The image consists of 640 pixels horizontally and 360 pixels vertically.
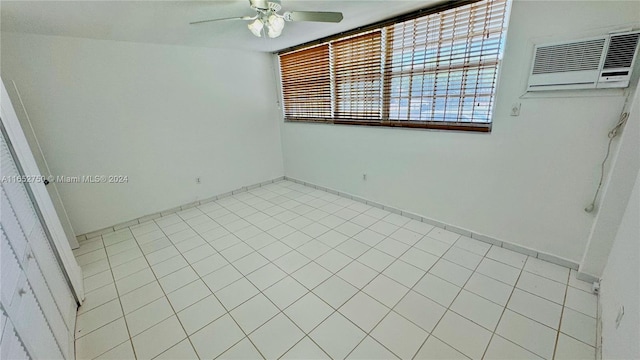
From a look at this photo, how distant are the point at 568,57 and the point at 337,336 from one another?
104 inches

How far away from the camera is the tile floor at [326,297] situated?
65.0 inches

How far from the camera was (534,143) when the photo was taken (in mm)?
2180

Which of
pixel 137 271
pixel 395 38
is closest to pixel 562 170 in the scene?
pixel 395 38

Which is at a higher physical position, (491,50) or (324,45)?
(324,45)

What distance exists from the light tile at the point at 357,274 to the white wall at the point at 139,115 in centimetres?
281

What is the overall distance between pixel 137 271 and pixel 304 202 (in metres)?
2.24

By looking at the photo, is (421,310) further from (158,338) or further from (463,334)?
(158,338)

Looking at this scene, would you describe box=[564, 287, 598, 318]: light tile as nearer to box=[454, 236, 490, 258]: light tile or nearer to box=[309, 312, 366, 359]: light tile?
box=[454, 236, 490, 258]: light tile

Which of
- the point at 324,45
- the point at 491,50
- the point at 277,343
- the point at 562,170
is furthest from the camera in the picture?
the point at 324,45

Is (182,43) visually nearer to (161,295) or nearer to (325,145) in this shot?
(325,145)

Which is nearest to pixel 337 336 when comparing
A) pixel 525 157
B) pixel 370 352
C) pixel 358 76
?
pixel 370 352

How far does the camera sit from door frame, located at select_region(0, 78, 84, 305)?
167 centimetres

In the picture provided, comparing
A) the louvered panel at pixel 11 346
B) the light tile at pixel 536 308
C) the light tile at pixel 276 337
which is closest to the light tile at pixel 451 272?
the light tile at pixel 536 308

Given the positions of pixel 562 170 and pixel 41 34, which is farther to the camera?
pixel 41 34
